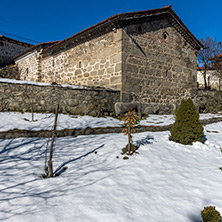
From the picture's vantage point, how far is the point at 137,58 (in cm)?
915

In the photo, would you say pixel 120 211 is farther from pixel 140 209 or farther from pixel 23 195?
pixel 23 195

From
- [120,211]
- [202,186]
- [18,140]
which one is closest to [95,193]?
[120,211]

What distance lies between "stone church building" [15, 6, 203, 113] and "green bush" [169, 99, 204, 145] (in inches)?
154

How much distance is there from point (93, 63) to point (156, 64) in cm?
366

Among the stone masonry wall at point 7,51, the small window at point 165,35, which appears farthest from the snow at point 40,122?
the stone masonry wall at point 7,51

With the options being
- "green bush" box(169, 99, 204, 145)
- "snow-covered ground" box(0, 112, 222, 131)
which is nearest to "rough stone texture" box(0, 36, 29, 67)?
"snow-covered ground" box(0, 112, 222, 131)

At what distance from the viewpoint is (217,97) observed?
13258mm

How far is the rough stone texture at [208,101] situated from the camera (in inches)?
496

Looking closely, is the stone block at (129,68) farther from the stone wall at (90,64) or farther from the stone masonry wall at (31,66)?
the stone masonry wall at (31,66)

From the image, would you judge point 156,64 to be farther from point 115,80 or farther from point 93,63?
point 93,63

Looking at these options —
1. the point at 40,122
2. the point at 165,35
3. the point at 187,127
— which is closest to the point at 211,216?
the point at 187,127

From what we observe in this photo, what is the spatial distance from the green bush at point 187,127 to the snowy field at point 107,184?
48 centimetres

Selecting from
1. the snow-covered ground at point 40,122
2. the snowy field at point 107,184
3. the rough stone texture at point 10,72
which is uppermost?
the rough stone texture at point 10,72

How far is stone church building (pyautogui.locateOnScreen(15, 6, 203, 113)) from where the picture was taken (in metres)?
8.66
